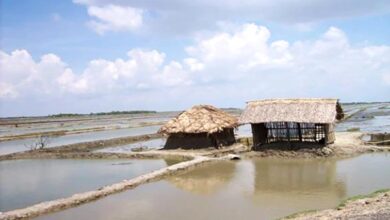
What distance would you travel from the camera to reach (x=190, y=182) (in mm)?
15992

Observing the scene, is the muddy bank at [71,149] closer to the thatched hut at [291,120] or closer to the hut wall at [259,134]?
the hut wall at [259,134]

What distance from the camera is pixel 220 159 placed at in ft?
67.3

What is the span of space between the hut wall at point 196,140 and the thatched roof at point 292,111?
2240 mm

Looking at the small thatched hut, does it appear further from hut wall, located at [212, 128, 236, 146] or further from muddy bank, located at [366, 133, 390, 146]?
muddy bank, located at [366, 133, 390, 146]

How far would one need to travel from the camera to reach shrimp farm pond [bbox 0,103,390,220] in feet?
39.1

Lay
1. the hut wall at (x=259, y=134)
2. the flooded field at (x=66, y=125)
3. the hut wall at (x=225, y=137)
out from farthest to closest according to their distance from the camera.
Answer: the flooded field at (x=66, y=125)
the hut wall at (x=225, y=137)
the hut wall at (x=259, y=134)

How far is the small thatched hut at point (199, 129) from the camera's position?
23672 millimetres

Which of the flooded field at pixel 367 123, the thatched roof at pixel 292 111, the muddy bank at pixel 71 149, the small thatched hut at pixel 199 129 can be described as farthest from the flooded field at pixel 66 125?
the thatched roof at pixel 292 111

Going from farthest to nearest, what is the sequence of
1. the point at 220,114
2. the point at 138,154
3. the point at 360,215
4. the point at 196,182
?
the point at 220,114 < the point at 138,154 < the point at 196,182 < the point at 360,215

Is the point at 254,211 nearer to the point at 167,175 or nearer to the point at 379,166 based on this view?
the point at 167,175

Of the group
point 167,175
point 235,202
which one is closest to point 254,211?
point 235,202

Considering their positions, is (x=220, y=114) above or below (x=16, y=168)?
above

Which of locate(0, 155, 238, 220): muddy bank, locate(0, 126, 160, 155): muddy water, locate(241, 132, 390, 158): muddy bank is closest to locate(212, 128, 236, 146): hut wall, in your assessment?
locate(241, 132, 390, 158): muddy bank

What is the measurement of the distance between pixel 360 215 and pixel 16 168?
16.8 m
